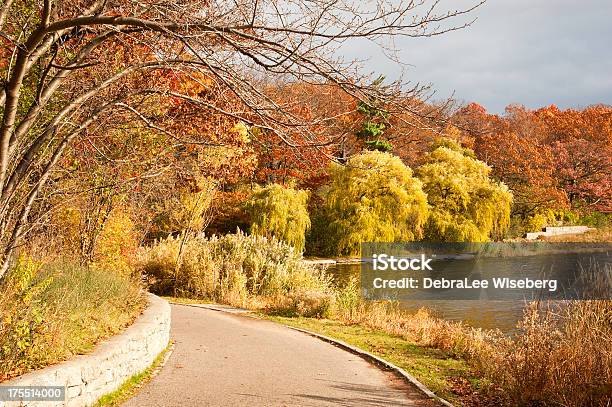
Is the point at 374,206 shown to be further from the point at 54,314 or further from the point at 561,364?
the point at 54,314

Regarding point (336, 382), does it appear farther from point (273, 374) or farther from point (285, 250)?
point (285, 250)

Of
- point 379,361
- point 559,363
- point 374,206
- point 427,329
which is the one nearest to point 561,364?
point 559,363

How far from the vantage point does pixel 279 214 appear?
34.3 m

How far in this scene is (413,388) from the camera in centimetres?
810

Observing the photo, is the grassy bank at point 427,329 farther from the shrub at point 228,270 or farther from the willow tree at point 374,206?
the willow tree at point 374,206

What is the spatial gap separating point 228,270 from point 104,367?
11.4 meters

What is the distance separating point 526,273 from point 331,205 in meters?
12.4

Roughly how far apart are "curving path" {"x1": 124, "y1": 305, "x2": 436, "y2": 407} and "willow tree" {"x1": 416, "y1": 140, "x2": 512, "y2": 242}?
2749 centimetres

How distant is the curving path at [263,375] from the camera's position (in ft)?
23.5

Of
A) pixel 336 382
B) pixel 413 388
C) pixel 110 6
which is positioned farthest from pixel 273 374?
pixel 110 6

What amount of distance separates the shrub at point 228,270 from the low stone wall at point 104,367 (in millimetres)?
8360

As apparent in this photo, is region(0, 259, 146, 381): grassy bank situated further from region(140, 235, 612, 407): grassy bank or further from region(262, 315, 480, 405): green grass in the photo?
region(140, 235, 612, 407): grassy bank

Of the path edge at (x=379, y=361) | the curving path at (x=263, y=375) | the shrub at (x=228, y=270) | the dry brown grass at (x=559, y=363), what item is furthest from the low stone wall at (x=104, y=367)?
the shrub at (x=228, y=270)

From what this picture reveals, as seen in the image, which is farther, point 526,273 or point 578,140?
point 578,140
